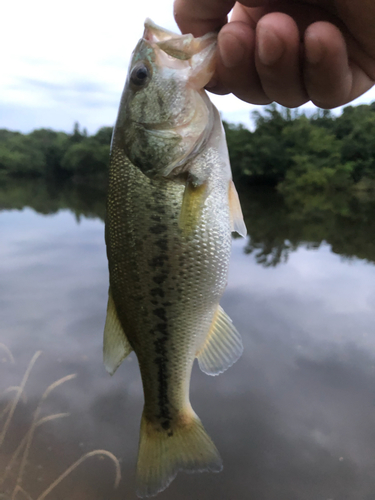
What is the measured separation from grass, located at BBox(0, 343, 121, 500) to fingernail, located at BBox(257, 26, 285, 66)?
5.01m

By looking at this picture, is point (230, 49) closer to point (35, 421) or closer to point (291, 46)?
point (291, 46)

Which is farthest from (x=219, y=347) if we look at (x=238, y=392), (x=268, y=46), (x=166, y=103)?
(x=238, y=392)

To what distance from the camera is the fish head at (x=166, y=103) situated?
1453mm

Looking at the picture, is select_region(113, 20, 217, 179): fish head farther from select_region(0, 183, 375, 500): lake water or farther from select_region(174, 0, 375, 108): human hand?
select_region(0, 183, 375, 500): lake water

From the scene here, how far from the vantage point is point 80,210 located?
85.5 ft

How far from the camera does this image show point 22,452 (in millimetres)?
4617

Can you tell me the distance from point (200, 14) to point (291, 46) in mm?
577

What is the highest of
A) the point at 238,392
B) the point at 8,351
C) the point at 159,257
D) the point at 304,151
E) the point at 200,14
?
the point at 304,151

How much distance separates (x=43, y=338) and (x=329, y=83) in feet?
25.7

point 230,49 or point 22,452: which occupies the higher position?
point 230,49

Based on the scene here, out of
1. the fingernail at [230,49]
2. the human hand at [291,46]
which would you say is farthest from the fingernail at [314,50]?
the fingernail at [230,49]

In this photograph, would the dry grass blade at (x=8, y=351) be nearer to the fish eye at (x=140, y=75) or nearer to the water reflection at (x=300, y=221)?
the fish eye at (x=140, y=75)

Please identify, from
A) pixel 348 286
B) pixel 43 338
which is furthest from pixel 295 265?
pixel 43 338

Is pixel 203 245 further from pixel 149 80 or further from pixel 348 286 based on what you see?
pixel 348 286
